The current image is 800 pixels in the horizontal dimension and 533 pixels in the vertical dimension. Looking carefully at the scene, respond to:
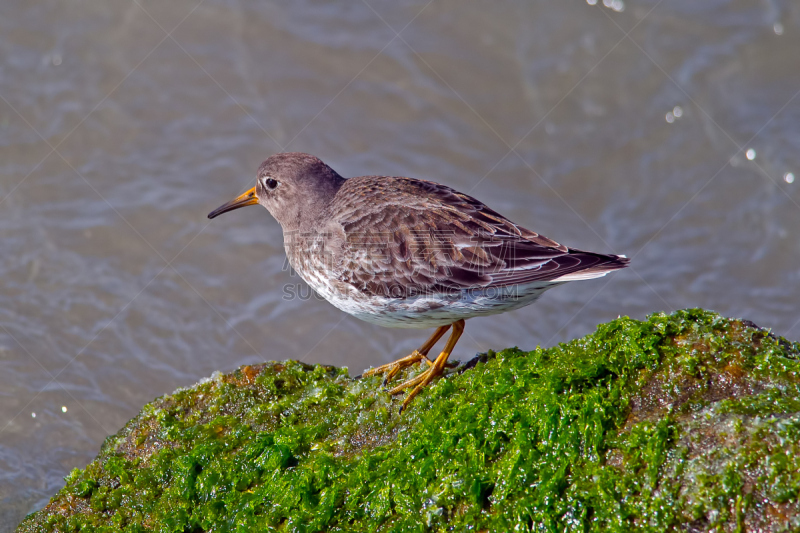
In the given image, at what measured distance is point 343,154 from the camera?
965 centimetres

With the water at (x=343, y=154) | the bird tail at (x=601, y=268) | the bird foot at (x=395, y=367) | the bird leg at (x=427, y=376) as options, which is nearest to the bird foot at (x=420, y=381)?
the bird leg at (x=427, y=376)

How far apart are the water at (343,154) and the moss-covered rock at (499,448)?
2708mm

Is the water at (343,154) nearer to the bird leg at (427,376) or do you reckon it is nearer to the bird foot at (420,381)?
the bird leg at (427,376)

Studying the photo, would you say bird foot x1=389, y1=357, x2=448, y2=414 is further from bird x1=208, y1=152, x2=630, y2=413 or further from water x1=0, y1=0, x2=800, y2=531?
water x1=0, y1=0, x2=800, y2=531

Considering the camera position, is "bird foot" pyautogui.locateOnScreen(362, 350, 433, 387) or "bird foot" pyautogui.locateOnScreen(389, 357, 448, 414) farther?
"bird foot" pyautogui.locateOnScreen(362, 350, 433, 387)

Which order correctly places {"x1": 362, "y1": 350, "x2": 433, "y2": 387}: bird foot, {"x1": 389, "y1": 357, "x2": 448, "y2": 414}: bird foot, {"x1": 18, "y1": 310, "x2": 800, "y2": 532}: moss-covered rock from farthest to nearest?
{"x1": 362, "y1": 350, "x2": 433, "y2": 387}: bird foot < {"x1": 389, "y1": 357, "x2": 448, "y2": 414}: bird foot < {"x1": 18, "y1": 310, "x2": 800, "y2": 532}: moss-covered rock

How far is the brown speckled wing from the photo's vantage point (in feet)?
15.6

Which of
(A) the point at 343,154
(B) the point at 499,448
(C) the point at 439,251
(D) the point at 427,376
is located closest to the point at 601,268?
(C) the point at 439,251

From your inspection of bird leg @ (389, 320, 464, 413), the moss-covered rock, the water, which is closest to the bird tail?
the moss-covered rock

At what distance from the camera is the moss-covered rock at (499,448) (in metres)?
3.10

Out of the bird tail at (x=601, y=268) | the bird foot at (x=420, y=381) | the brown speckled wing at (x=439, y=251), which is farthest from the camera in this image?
the brown speckled wing at (x=439, y=251)

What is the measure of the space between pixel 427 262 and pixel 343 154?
516 centimetres

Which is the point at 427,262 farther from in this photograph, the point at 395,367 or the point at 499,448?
the point at 499,448

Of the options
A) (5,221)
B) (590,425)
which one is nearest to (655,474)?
(590,425)
